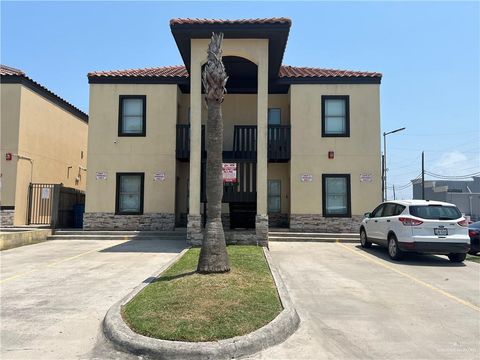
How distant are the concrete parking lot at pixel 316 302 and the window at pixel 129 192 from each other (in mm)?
4760

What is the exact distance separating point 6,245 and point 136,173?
592 centimetres

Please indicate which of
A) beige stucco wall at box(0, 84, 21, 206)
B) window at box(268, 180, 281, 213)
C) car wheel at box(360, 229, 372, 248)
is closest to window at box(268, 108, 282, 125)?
window at box(268, 180, 281, 213)

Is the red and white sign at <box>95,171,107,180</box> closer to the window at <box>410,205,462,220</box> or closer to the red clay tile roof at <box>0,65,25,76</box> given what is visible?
the red clay tile roof at <box>0,65,25,76</box>

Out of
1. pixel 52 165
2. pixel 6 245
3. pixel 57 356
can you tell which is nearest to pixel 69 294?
pixel 57 356

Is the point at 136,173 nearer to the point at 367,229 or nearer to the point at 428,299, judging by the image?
the point at 367,229

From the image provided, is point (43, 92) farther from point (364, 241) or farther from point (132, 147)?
point (364, 241)

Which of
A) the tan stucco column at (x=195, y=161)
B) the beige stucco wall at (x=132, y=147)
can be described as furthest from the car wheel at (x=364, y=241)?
the beige stucco wall at (x=132, y=147)

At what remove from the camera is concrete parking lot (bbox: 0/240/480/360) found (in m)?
5.20

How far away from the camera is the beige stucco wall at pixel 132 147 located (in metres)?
18.0

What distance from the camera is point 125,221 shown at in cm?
1792

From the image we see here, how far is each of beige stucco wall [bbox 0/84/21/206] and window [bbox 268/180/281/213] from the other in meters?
11.3

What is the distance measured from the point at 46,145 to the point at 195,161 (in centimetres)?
1049

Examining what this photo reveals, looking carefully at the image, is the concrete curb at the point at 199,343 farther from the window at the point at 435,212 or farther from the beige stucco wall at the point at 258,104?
the beige stucco wall at the point at 258,104

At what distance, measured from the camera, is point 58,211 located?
17719mm
